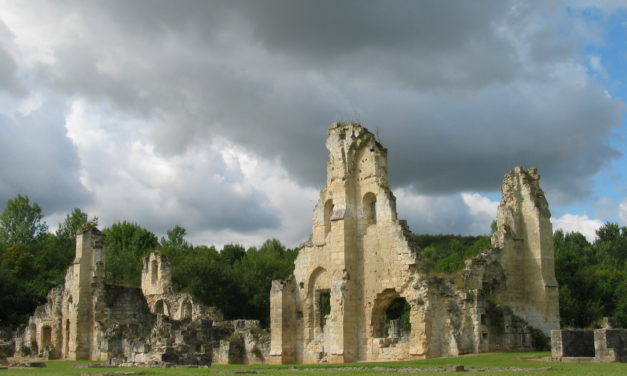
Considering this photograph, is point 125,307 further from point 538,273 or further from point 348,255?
point 538,273

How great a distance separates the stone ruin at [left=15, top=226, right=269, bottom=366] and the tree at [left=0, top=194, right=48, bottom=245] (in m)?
26.8

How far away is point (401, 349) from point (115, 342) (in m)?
13.4

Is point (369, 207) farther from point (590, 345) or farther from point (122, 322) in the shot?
point (122, 322)

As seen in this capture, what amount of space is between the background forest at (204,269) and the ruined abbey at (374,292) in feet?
31.8

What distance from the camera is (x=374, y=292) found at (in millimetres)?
27219

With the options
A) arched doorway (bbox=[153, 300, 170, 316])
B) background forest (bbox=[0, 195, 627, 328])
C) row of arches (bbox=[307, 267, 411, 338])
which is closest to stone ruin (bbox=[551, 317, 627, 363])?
row of arches (bbox=[307, 267, 411, 338])

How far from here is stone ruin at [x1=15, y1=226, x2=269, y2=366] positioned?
99.8ft

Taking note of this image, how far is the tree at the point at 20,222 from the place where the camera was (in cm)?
6844

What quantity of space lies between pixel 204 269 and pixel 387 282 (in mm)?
27252

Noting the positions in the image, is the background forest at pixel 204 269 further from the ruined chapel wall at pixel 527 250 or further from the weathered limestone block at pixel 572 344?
the weathered limestone block at pixel 572 344

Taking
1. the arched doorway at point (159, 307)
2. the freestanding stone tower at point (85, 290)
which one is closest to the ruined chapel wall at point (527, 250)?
the arched doorway at point (159, 307)

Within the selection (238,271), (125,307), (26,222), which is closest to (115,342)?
(125,307)

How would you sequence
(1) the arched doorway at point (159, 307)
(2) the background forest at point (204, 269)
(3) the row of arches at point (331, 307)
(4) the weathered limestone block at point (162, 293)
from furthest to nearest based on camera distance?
1. (2) the background forest at point (204, 269)
2. (1) the arched doorway at point (159, 307)
3. (4) the weathered limestone block at point (162, 293)
4. (3) the row of arches at point (331, 307)

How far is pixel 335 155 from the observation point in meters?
29.0
